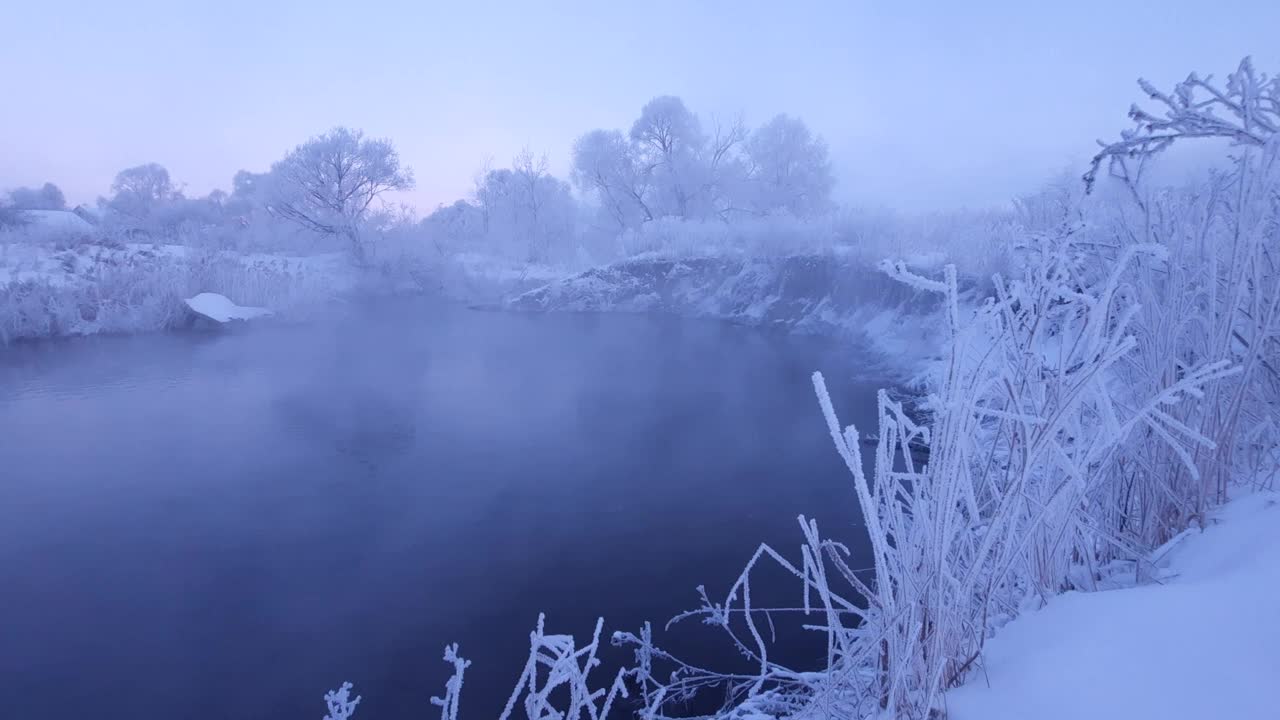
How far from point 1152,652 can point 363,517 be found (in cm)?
630

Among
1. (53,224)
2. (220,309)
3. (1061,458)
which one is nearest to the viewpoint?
(1061,458)

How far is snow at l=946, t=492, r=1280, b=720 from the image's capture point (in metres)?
1.19

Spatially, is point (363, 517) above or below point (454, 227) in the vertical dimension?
below

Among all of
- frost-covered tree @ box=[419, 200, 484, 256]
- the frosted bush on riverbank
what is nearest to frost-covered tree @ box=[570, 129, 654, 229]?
frost-covered tree @ box=[419, 200, 484, 256]

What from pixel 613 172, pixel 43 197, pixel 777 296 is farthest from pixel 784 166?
pixel 43 197

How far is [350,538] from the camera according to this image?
5770 millimetres

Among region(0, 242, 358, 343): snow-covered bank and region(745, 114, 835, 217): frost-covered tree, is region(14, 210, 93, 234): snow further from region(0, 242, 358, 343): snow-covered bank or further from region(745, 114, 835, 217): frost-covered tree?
region(745, 114, 835, 217): frost-covered tree

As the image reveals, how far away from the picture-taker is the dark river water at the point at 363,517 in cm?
410

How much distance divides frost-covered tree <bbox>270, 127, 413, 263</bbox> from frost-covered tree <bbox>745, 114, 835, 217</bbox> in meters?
17.3

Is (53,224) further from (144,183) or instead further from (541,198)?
(144,183)

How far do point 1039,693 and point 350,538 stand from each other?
5.75 m

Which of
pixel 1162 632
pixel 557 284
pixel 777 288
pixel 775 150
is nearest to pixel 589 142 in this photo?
pixel 775 150

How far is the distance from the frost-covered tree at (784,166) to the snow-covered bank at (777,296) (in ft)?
39.4

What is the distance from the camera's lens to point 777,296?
17031 millimetres
